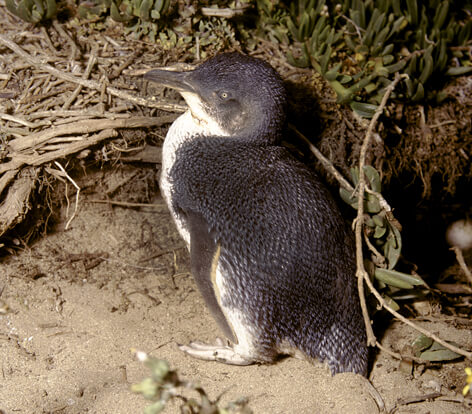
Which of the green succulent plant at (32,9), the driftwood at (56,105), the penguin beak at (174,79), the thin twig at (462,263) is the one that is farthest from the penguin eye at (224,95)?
the thin twig at (462,263)

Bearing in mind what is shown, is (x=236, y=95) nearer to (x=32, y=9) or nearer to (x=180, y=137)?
(x=180, y=137)

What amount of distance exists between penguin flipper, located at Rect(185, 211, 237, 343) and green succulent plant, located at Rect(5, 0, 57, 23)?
125cm

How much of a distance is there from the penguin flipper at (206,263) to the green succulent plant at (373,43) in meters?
1.05

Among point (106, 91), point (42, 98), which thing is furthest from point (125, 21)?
point (42, 98)

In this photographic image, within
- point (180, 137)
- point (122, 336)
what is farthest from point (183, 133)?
point (122, 336)

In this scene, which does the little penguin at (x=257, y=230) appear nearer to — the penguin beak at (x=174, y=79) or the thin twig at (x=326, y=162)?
the penguin beak at (x=174, y=79)

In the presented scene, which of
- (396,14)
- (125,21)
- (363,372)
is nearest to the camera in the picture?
(363,372)

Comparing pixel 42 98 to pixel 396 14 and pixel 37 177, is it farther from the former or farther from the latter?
pixel 396 14

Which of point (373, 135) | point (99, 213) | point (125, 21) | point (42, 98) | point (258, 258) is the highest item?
point (125, 21)

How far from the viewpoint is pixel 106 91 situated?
225 cm

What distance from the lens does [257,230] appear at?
1.83 meters

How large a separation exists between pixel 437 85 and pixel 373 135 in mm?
586

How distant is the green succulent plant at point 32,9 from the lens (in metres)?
2.24

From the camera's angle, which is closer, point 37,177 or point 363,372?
point 363,372
